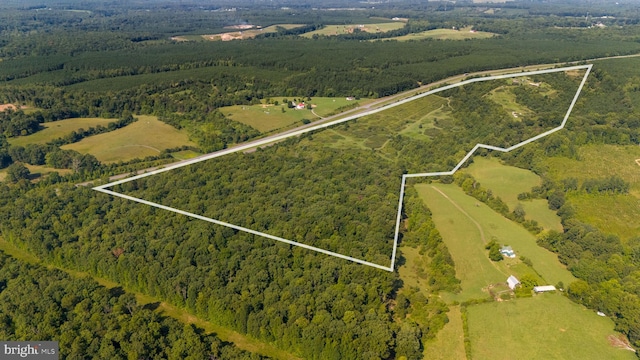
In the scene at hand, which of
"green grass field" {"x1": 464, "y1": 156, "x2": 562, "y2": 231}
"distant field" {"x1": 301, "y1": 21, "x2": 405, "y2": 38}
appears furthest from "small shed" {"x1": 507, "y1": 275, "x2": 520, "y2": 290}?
"distant field" {"x1": 301, "y1": 21, "x2": 405, "y2": 38}

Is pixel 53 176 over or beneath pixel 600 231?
over

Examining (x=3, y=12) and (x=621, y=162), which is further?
(x=3, y=12)

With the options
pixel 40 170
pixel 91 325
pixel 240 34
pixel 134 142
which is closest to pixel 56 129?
pixel 40 170

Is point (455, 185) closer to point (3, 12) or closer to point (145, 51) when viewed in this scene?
point (145, 51)

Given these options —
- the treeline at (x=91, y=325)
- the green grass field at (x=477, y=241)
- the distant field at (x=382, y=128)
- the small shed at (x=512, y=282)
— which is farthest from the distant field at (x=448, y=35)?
the treeline at (x=91, y=325)

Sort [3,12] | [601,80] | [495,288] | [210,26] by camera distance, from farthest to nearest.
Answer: [3,12], [210,26], [601,80], [495,288]

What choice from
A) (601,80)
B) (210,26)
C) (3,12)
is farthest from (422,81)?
(3,12)

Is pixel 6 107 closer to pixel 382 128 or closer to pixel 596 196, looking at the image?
pixel 382 128
